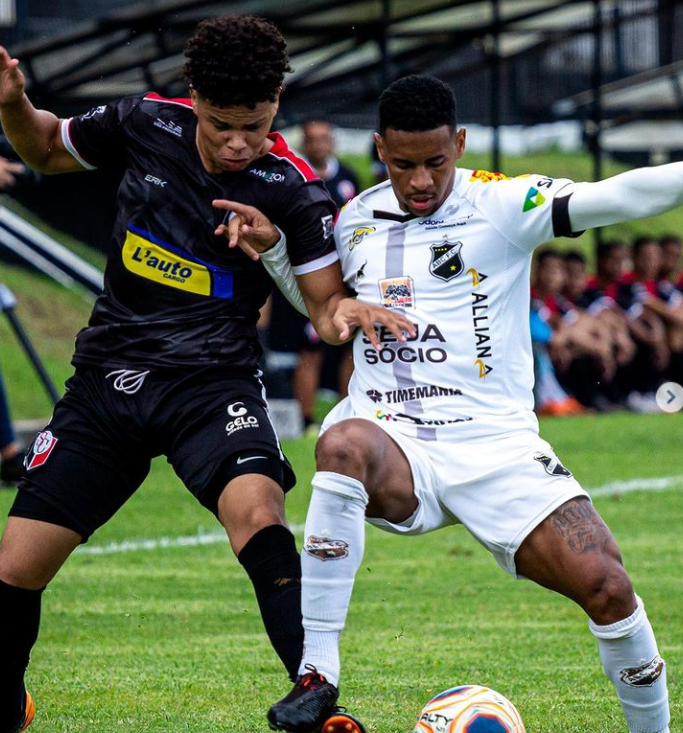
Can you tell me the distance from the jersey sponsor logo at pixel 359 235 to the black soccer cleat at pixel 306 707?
1.48 m

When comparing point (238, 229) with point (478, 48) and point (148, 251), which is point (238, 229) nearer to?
point (148, 251)

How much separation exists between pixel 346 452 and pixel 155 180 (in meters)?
1.17

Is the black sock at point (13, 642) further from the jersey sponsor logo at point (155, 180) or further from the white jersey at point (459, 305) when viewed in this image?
the jersey sponsor logo at point (155, 180)

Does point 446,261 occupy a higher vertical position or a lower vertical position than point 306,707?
higher

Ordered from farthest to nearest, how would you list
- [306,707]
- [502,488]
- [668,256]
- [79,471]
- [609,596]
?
[668,256]
[79,471]
[502,488]
[609,596]
[306,707]

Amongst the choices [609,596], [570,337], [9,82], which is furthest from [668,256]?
[609,596]

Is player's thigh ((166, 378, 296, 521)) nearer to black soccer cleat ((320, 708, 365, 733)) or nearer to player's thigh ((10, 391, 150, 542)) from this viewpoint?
player's thigh ((10, 391, 150, 542))

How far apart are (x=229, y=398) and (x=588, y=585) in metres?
1.27

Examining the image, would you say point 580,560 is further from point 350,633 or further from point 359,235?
point 350,633

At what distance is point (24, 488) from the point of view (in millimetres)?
4711

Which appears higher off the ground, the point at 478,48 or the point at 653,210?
the point at 653,210

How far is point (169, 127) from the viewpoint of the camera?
4977 millimetres

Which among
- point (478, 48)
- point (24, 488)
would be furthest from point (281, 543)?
point (478, 48)

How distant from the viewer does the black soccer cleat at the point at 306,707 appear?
4148 mm
